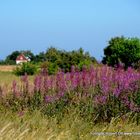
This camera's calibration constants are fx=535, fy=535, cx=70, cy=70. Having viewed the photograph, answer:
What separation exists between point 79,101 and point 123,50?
48.1 m

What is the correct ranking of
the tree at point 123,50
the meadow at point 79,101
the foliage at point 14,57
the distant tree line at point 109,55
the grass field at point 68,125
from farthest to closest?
the foliage at point 14,57
the tree at point 123,50
the distant tree line at point 109,55
the meadow at point 79,101
the grass field at point 68,125

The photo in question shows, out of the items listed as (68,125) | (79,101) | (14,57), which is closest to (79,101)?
(79,101)

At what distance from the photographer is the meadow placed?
959cm

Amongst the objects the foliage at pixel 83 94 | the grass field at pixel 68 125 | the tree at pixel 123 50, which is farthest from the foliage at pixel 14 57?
the grass field at pixel 68 125

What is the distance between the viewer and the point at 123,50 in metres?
58.1

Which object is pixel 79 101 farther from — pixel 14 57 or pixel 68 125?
pixel 14 57

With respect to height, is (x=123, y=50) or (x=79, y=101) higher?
(x=123, y=50)

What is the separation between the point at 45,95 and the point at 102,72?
147 centimetres

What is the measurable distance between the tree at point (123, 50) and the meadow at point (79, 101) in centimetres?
4567

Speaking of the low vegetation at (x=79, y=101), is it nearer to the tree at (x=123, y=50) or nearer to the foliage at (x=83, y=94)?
the foliage at (x=83, y=94)

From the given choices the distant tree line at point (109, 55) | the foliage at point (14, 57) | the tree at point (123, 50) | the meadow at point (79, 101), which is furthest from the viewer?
the foliage at point (14, 57)

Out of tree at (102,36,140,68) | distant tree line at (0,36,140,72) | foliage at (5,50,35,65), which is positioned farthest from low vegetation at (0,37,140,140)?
foliage at (5,50,35,65)

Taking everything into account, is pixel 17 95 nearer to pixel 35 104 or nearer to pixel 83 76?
pixel 35 104

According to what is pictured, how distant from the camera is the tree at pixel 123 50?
57875 millimetres
